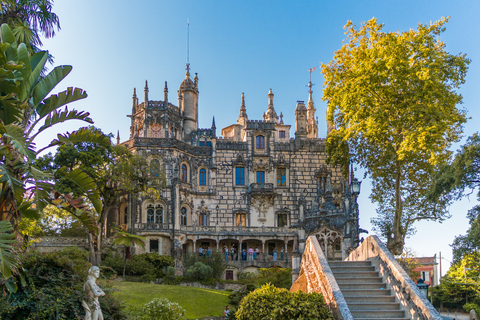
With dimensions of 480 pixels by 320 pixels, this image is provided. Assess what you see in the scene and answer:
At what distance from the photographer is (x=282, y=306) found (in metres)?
12.8

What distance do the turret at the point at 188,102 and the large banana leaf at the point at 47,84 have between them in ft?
122

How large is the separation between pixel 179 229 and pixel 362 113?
18989 millimetres

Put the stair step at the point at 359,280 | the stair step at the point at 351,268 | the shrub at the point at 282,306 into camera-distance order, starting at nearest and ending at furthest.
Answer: the shrub at the point at 282,306 < the stair step at the point at 359,280 < the stair step at the point at 351,268

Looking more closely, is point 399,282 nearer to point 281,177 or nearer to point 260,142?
point 281,177

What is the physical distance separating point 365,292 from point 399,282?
1000 mm

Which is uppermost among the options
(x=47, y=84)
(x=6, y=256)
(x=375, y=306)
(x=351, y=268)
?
(x=47, y=84)

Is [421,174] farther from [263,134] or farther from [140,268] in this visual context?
[140,268]

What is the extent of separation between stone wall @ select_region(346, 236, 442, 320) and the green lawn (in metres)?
11.7

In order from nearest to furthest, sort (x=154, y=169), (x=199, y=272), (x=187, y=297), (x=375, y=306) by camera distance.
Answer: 1. (x=375, y=306)
2. (x=187, y=297)
3. (x=199, y=272)
4. (x=154, y=169)

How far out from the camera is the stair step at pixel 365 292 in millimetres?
13922

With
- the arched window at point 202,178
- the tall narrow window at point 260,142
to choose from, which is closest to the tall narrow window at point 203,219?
the arched window at point 202,178

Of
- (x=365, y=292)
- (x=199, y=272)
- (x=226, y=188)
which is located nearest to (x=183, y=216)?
(x=226, y=188)

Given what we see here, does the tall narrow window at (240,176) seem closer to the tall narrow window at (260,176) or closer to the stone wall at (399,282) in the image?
the tall narrow window at (260,176)

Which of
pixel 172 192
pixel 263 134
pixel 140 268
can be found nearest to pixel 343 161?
pixel 263 134
